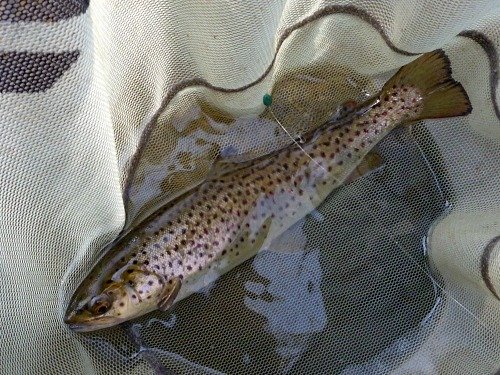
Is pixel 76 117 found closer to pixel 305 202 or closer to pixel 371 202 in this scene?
pixel 305 202

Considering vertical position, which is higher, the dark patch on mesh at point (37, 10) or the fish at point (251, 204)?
the dark patch on mesh at point (37, 10)

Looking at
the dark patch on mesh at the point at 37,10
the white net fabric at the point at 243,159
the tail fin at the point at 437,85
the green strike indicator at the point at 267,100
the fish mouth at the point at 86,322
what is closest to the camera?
the dark patch on mesh at the point at 37,10

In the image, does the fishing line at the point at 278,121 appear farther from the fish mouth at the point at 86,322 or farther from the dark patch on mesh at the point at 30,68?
the fish mouth at the point at 86,322

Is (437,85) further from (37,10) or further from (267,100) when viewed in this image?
(37,10)

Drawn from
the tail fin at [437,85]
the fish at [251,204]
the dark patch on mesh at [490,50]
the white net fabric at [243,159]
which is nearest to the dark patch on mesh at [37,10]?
the white net fabric at [243,159]

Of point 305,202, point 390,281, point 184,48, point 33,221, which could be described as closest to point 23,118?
point 33,221

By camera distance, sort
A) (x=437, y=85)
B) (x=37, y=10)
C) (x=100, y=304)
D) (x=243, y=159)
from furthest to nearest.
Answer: (x=243, y=159) < (x=437, y=85) < (x=100, y=304) < (x=37, y=10)

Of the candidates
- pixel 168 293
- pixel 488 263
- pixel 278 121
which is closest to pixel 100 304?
pixel 168 293
